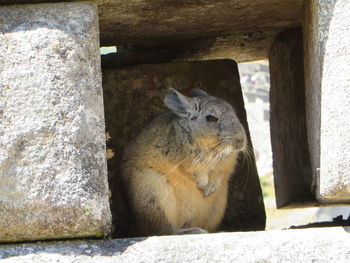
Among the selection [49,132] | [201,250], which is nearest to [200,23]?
[49,132]

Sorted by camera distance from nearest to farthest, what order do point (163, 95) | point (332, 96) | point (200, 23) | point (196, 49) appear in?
point (332, 96)
point (200, 23)
point (163, 95)
point (196, 49)

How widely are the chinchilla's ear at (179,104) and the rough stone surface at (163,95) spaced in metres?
0.51

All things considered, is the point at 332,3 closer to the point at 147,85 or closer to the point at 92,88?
the point at 92,88

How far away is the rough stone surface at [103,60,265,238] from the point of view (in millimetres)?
5711

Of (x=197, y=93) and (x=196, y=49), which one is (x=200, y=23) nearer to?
(x=197, y=93)

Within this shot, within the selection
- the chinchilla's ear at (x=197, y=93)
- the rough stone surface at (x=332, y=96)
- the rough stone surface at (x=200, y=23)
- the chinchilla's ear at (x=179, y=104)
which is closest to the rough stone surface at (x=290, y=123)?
the rough stone surface at (x=200, y=23)

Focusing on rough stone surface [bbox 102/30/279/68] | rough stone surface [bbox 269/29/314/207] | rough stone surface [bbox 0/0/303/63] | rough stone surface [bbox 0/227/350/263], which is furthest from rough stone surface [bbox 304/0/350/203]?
rough stone surface [bbox 102/30/279/68]

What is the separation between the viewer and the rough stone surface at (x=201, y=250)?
353 centimetres

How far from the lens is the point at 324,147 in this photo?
3664 mm

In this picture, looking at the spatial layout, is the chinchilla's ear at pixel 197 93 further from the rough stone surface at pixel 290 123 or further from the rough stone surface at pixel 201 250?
the rough stone surface at pixel 201 250

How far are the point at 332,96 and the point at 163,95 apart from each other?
90.2 inches

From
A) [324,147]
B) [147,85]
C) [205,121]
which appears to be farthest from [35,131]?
[147,85]

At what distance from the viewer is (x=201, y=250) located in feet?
11.7

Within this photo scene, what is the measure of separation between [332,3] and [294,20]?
1.45m
